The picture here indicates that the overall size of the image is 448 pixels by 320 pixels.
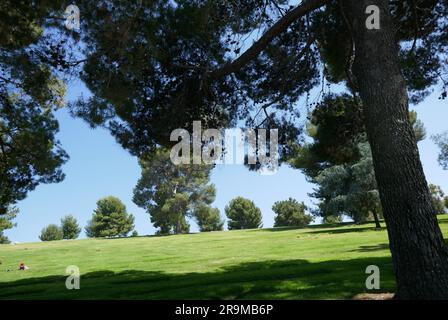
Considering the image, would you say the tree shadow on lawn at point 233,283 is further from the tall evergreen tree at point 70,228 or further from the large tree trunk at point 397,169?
the tall evergreen tree at point 70,228

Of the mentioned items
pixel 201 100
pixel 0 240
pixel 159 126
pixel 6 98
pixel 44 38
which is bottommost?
pixel 0 240

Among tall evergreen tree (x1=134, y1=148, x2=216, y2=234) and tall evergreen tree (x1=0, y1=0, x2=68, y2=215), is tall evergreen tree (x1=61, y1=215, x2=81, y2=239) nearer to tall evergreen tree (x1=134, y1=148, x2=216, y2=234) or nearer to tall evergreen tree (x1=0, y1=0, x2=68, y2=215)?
tall evergreen tree (x1=134, y1=148, x2=216, y2=234)

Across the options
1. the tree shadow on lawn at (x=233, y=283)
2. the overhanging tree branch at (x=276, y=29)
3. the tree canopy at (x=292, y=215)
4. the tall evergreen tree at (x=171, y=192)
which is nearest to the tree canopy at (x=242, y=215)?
the tree canopy at (x=292, y=215)

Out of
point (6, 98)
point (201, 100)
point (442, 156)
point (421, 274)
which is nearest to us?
point (421, 274)

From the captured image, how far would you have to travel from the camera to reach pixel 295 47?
10953 mm

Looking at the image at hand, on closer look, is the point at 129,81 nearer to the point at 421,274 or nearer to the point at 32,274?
the point at 421,274

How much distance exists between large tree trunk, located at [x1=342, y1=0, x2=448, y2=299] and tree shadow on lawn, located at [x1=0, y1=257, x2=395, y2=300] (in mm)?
1728

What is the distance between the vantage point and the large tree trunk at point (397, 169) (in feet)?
21.5

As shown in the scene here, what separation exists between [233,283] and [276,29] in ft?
20.0

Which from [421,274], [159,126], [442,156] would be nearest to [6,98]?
[159,126]

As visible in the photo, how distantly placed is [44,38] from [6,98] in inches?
131

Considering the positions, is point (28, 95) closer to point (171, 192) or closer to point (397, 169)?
point (397, 169)

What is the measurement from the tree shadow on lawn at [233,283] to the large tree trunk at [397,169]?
68.0 inches
